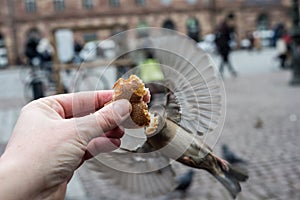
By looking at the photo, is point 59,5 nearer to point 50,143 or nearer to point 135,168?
point 135,168

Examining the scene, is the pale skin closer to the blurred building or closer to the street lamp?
the street lamp

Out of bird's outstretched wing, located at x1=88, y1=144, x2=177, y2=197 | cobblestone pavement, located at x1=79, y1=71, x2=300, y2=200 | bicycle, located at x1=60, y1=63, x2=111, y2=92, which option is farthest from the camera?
cobblestone pavement, located at x1=79, y1=71, x2=300, y2=200

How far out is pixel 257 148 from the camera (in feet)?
17.5

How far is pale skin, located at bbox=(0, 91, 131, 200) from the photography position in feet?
3.90

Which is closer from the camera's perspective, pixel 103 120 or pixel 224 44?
pixel 103 120

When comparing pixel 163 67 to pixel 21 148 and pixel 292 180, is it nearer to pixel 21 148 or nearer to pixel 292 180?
pixel 21 148

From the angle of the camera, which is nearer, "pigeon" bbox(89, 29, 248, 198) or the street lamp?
"pigeon" bbox(89, 29, 248, 198)

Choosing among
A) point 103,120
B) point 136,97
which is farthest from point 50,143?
point 136,97

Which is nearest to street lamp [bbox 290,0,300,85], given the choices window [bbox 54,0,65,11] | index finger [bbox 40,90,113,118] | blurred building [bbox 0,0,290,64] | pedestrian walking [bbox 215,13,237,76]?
pedestrian walking [bbox 215,13,237,76]

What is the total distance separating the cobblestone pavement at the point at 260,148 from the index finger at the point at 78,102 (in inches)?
42.5

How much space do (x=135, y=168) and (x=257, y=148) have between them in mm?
4060

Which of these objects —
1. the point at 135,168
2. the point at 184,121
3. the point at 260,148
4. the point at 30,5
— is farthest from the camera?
the point at 30,5

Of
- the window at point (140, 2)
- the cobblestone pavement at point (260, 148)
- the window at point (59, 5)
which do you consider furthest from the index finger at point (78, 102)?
the window at point (140, 2)

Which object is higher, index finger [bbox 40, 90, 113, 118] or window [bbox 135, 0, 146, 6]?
index finger [bbox 40, 90, 113, 118]
